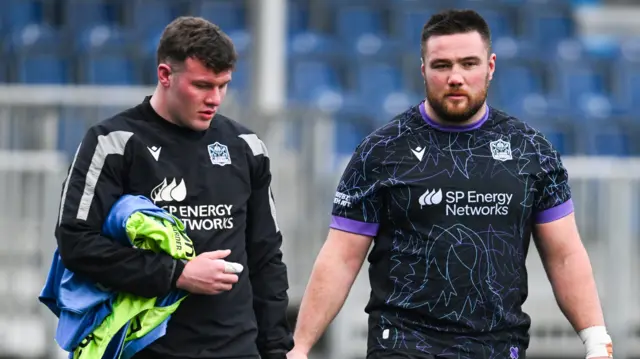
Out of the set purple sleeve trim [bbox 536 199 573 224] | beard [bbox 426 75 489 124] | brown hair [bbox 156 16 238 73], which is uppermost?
brown hair [bbox 156 16 238 73]

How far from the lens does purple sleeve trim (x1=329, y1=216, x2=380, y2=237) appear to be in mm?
4707

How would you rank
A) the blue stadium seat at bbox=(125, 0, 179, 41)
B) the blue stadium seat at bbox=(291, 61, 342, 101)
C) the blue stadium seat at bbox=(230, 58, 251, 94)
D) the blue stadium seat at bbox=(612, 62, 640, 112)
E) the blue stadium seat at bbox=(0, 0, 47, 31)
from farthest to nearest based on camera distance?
the blue stadium seat at bbox=(612, 62, 640, 112) → the blue stadium seat at bbox=(125, 0, 179, 41) → the blue stadium seat at bbox=(0, 0, 47, 31) → the blue stadium seat at bbox=(291, 61, 342, 101) → the blue stadium seat at bbox=(230, 58, 251, 94)

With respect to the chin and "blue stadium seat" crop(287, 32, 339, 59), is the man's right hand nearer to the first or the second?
the chin

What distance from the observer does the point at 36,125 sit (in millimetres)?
9875

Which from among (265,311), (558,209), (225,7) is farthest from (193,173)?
(225,7)

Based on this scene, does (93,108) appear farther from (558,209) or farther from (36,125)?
(558,209)

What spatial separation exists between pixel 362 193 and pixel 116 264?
97 centimetres

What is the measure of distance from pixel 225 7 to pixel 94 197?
9617 millimetres

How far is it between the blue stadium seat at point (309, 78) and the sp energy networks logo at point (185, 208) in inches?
340

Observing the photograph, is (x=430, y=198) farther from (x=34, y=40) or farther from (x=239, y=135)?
(x=34, y=40)

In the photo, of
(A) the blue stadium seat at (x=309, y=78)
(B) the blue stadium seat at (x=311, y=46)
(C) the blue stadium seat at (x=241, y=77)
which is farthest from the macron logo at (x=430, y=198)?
(B) the blue stadium seat at (x=311, y=46)

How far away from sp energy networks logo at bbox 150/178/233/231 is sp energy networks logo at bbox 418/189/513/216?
28.7 inches

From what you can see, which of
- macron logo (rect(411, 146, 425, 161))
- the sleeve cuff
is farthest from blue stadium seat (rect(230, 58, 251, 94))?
the sleeve cuff

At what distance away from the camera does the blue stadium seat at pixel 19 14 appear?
13.3 metres
